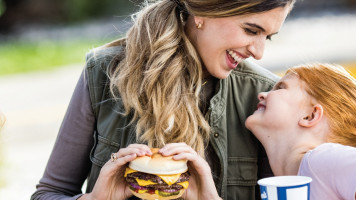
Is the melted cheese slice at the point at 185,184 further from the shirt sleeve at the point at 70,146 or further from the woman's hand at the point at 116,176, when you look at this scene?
the shirt sleeve at the point at 70,146

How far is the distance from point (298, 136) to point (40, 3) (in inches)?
492

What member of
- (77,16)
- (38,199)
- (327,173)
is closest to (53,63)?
(77,16)

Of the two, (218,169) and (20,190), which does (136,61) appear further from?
(20,190)

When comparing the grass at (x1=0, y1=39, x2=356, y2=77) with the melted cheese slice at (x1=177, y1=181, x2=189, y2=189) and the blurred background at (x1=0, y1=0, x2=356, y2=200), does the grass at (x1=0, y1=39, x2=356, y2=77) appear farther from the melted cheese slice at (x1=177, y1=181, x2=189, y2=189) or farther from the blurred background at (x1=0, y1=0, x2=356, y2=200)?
the melted cheese slice at (x1=177, y1=181, x2=189, y2=189)

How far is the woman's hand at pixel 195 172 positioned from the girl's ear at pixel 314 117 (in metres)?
0.50

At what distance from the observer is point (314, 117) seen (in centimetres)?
264

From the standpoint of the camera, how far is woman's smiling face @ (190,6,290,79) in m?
2.57

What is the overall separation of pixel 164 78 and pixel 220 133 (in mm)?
363

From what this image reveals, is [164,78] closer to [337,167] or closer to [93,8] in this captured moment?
[337,167]

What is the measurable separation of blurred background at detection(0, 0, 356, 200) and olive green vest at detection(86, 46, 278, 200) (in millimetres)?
2039

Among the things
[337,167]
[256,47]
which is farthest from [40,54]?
[337,167]

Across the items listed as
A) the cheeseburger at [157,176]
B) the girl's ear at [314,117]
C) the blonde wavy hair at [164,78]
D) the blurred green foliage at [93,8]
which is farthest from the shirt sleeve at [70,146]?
the blurred green foliage at [93,8]

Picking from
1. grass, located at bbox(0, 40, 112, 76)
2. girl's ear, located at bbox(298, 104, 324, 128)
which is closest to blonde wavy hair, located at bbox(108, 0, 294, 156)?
girl's ear, located at bbox(298, 104, 324, 128)

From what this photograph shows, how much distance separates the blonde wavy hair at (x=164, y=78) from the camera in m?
2.66
